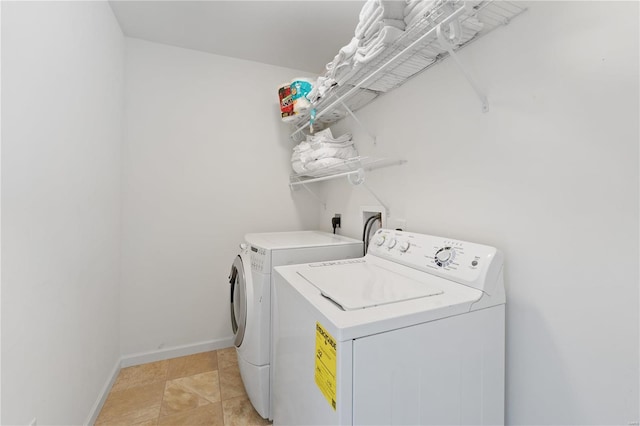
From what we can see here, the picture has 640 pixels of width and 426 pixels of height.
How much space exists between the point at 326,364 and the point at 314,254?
91 cm

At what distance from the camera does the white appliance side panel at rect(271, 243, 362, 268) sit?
1585 mm

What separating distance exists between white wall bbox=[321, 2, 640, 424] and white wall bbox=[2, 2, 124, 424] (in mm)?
1778

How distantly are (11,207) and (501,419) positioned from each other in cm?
196

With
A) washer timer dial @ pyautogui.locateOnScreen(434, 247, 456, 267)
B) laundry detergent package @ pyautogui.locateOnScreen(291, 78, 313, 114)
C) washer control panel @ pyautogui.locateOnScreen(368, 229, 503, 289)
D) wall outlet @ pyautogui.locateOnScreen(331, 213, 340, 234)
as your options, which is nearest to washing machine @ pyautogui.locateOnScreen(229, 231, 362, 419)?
washer control panel @ pyautogui.locateOnScreen(368, 229, 503, 289)

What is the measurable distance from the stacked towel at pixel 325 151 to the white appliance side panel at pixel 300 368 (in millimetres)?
1000

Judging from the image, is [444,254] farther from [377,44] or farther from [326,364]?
[377,44]

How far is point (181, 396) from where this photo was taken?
1.83m

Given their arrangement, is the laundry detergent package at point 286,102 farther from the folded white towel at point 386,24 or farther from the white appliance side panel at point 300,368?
the white appliance side panel at point 300,368

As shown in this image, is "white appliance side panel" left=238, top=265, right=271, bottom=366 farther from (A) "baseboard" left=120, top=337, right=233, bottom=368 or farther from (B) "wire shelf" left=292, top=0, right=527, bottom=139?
(B) "wire shelf" left=292, top=0, right=527, bottom=139

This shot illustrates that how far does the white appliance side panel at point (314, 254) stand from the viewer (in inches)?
62.4

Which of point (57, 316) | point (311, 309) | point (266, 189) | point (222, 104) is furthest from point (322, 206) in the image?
point (57, 316)

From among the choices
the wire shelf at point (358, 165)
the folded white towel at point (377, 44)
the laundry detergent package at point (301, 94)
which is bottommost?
the wire shelf at point (358, 165)

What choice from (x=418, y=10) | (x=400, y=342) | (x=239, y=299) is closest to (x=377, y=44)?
(x=418, y=10)

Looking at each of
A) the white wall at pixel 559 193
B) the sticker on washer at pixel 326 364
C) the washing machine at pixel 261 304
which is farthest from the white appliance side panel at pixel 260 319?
the white wall at pixel 559 193
